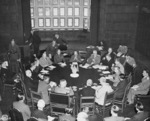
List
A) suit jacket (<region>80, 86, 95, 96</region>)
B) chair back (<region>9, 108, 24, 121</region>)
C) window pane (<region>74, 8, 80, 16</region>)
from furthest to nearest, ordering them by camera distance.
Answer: window pane (<region>74, 8, 80, 16</region>), suit jacket (<region>80, 86, 95, 96</region>), chair back (<region>9, 108, 24, 121</region>)

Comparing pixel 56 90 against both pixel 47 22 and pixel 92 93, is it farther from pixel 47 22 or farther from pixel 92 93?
pixel 47 22

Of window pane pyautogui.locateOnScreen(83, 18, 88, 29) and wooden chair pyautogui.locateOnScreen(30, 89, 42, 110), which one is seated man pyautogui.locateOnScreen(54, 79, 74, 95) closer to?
wooden chair pyautogui.locateOnScreen(30, 89, 42, 110)

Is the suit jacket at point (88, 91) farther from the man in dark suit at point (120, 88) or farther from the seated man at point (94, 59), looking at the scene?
the seated man at point (94, 59)

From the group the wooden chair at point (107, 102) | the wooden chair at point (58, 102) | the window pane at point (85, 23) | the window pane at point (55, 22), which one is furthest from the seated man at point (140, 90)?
the window pane at point (55, 22)

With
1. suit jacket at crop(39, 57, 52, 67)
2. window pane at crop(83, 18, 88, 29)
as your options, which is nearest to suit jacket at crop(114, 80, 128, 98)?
suit jacket at crop(39, 57, 52, 67)

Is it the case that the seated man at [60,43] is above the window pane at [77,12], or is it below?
below

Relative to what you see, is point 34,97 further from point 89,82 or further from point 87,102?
point 89,82

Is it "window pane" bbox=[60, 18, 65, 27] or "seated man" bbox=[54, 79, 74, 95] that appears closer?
"seated man" bbox=[54, 79, 74, 95]

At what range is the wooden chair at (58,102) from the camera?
20.8 ft

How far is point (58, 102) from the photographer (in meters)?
6.43

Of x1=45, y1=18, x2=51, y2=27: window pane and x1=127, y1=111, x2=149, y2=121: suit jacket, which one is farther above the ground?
x1=45, y1=18, x2=51, y2=27: window pane

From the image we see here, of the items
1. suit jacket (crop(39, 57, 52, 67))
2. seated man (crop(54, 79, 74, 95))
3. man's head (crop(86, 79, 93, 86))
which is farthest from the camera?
suit jacket (crop(39, 57, 52, 67))

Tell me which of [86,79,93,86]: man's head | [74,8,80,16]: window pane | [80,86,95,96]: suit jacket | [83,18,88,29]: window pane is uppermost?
[74,8,80,16]: window pane

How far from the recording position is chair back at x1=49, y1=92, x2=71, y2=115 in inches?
249
